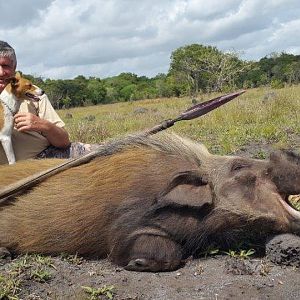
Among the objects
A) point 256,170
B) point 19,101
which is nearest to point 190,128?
point 19,101

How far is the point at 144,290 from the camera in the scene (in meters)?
3.06

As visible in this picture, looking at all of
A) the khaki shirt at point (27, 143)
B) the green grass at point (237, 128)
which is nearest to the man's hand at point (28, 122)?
the khaki shirt at point (27, 143)

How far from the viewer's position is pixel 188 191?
340 cm

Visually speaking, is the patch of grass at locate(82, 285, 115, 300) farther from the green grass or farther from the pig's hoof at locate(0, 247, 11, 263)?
the green grass

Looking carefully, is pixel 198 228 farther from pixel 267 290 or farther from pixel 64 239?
pixel 64 239

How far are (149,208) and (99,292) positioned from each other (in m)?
0.60

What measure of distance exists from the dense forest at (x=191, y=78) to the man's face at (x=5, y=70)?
93.0ft

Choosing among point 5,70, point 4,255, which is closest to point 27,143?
point 5,70

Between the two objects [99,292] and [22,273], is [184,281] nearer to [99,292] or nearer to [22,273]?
[99,292]

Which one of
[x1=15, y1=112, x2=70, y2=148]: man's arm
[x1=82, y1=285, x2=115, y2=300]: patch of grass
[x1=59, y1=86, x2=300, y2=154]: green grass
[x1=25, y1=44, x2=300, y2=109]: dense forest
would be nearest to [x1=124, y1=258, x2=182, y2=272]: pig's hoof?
[x1=82, y1=285, x2=115, y2=300]: patch of grass

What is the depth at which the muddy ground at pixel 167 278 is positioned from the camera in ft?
9.87

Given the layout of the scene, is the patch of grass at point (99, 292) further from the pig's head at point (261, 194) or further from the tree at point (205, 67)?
the tree at point (205, 67)

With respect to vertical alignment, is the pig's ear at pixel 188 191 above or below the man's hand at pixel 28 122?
below

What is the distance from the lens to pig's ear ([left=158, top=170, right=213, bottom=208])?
132 inches
